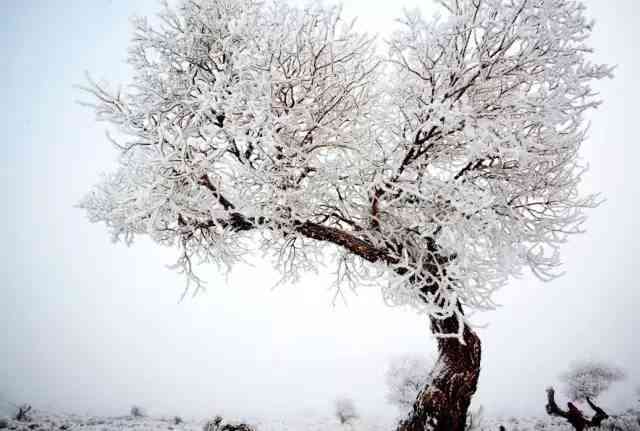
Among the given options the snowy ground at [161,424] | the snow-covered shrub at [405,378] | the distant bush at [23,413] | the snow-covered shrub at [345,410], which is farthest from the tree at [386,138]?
the snow-covered shrub at [345,410]

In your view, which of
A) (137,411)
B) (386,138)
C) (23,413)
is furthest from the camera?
(137,411)

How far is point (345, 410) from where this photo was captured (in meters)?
20.5

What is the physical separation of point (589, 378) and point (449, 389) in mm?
19416

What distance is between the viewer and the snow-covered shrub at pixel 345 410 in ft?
64.7

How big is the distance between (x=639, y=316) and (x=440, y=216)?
5417cm

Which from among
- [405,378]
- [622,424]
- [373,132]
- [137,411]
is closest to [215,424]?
[373,132]

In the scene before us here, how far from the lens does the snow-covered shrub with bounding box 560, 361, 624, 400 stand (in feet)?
60.7

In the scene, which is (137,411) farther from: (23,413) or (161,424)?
(161,424)

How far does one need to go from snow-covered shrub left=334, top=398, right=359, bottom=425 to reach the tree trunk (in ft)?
52.3

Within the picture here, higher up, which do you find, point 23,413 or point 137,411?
point 23,413

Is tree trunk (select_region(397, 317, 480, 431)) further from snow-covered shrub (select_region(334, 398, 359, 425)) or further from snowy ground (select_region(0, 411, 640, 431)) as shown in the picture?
snow-covered shrub (select_region(334, 398, 359, 425))

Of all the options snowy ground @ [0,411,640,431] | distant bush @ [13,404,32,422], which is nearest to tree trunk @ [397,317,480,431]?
snowy ground @ [0,411,640,431]

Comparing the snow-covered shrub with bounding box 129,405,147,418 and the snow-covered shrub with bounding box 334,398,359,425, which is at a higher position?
the snow-covered shrub with bounding box 129,405,147,418

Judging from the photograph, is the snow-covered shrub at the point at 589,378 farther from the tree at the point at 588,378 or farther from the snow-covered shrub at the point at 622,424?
the snow-covered shrub at the point at 622,424
